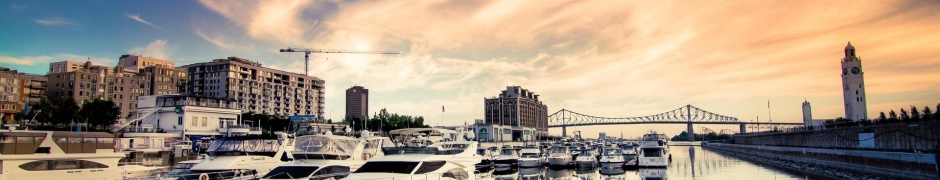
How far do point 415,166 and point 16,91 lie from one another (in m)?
93.0

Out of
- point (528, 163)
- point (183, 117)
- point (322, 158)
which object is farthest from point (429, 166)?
point (183, 117)

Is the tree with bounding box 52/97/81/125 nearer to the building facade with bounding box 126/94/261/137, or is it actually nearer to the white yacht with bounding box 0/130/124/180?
the building facade with bounding box 126/94/261/137

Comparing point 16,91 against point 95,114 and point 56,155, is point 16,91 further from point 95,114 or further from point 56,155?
point 56,155

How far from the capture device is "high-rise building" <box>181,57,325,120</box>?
12231 centimetres

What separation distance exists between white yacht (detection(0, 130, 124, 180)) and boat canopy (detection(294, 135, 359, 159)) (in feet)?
29.3

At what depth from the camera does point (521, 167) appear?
52.3m

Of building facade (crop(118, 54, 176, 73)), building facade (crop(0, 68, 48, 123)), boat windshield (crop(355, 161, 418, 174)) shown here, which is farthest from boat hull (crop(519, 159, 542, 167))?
building facade (crop(118, 54, 176, 73))

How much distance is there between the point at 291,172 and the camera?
26328 millimetres

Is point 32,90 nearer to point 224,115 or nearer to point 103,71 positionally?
point 103,71

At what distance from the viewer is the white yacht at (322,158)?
86.6 ft

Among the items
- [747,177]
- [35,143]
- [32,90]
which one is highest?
[32,90]

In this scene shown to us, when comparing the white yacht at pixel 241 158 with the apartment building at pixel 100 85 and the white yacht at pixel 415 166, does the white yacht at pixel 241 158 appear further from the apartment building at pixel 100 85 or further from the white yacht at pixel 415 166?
the apartment building at pixel 100 85

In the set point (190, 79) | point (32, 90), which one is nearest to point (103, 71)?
point (32, 90)

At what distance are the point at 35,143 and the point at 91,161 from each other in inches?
97.0
